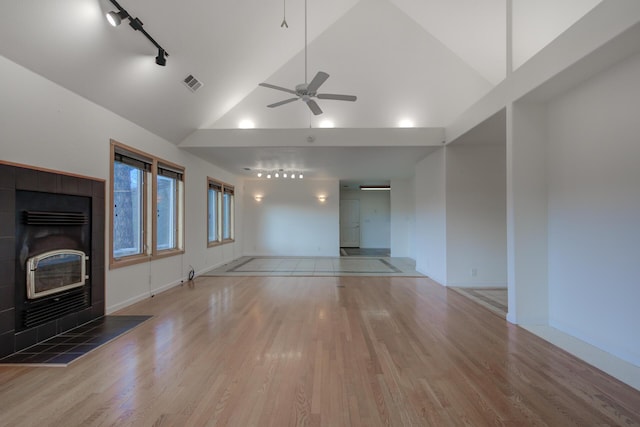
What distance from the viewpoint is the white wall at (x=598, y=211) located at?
8.07ft

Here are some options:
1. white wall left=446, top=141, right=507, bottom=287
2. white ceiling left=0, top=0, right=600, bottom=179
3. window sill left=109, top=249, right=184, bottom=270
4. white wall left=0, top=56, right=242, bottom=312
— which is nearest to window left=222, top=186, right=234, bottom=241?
white ceiling left=0, top=0, right=600, bottom=179

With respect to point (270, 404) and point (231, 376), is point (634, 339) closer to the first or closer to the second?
point (270, 404)

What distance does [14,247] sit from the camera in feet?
8.58

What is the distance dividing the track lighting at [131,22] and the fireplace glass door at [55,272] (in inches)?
91.5

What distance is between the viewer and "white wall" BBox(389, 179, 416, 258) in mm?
9273

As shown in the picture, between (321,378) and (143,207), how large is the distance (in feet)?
12.7

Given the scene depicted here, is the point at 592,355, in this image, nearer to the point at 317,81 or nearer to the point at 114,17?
the point at 317,81

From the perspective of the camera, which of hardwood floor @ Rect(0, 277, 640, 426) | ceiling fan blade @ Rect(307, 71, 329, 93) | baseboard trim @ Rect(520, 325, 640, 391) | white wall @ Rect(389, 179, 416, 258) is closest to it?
hardwood floor @ Rect(0, 277, 640, 426)

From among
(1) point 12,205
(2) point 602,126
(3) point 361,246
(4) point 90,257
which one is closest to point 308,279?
(4) point 90,257

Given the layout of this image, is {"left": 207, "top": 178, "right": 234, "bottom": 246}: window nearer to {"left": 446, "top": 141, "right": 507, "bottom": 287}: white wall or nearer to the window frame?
the window frame

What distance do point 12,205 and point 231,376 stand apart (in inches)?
97.7

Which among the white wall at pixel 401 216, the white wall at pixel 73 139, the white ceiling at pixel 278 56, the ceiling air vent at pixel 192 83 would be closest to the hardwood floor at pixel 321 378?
the white wall at pixel 73 139

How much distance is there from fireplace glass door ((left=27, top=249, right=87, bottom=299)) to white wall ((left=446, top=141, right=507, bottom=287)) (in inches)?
213

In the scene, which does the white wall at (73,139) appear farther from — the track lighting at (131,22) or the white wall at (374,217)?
the white wall at (374,217)
